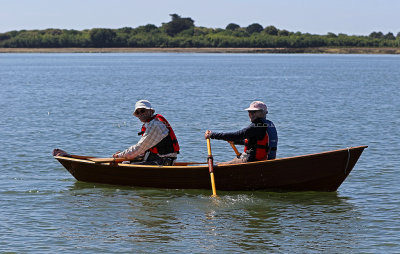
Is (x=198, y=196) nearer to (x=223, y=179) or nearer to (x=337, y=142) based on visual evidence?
(x=223, y=179)

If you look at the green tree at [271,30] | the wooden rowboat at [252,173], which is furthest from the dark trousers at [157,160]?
the green tree at [271,30]

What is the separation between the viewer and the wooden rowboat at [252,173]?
1298 centimetres

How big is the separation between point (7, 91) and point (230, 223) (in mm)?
38979

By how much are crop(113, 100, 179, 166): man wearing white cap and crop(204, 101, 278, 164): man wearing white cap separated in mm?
1010

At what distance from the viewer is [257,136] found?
1311 cm

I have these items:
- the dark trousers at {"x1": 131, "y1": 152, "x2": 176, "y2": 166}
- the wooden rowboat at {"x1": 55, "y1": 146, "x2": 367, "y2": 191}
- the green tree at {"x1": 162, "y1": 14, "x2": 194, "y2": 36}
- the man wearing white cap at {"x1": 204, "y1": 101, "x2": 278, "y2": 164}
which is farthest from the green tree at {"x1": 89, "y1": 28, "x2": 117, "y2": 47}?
the man wearing white cap at {"x1": 204, "y1": 101, "x2": 278, "y2": 164}

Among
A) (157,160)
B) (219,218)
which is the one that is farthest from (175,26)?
(219,218)

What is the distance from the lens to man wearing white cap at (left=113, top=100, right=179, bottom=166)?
1358 centimetres

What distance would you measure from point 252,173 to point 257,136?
73cm

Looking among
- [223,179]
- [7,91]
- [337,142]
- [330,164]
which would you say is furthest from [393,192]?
[7,91]

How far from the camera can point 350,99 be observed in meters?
41.1

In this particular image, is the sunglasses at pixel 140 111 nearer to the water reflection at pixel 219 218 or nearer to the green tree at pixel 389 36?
the water reflection at pixel 219 218

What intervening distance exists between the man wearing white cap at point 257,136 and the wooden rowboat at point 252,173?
0.79ft

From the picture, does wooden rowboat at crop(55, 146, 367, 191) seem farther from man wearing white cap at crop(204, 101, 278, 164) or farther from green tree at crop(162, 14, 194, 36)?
green tree at crop(162, 14, 194, 36)
